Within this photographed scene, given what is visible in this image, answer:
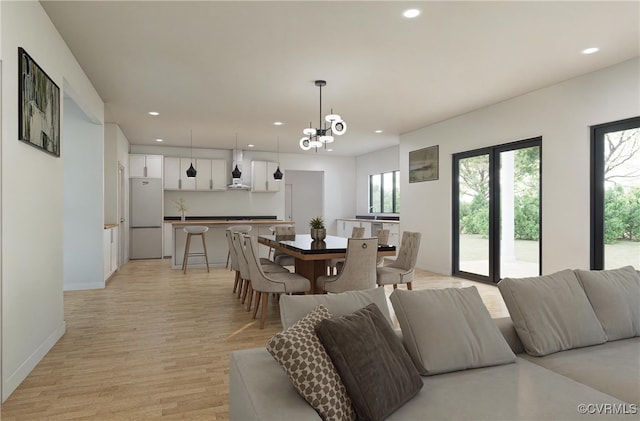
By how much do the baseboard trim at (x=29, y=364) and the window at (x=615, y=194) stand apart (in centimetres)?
533

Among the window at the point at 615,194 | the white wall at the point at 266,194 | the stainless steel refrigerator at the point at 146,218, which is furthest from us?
the white wall at the point at 266,194

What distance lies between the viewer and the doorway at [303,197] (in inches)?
429

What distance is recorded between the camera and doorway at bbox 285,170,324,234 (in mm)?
10906

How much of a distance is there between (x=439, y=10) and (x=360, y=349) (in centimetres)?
266

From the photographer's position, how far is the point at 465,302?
79.7 inches

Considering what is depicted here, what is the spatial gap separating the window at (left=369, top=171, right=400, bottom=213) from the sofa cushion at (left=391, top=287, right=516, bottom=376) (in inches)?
292

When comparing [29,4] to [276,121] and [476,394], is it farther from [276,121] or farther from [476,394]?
[276,121]

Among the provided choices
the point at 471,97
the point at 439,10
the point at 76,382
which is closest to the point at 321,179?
the point at 471,97

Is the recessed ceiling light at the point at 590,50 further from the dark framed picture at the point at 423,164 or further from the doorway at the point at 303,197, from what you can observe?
the doorway at the point at 303,197

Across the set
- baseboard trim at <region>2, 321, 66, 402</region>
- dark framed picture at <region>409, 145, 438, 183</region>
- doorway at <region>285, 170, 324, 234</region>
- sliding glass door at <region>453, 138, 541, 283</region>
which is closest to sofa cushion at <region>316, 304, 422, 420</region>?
baseboard trim at <region>2, 321, 66, 402</region>

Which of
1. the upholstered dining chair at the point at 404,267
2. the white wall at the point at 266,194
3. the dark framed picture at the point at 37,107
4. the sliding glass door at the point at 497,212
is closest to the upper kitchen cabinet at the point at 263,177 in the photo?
the white wall at the point at 266,194

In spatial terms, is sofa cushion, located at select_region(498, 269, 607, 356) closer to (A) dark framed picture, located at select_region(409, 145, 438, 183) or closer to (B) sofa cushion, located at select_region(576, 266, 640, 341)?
(B) sofa cushion, located at select_region(576, 266, 640, 341)

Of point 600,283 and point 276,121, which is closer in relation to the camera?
point 600,283

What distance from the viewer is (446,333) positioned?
185 cm
